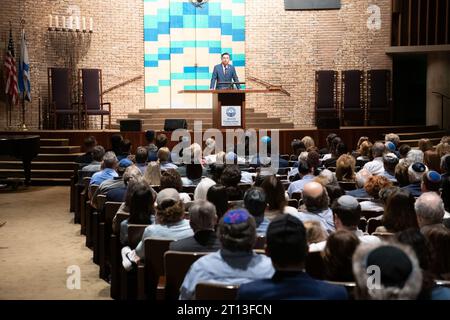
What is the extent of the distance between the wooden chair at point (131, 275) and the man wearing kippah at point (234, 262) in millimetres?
1518

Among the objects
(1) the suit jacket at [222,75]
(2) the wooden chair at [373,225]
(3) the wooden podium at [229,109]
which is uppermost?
(1) the suit jacket at [222,75]

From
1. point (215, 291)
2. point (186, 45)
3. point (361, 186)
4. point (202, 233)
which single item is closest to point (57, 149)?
point (186, 45)

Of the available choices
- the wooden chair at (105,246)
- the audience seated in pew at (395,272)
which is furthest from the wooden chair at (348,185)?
the audience seated in pew at (395,272)

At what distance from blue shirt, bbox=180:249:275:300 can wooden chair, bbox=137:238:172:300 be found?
805 millimetres

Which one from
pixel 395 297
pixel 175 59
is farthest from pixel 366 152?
pixel 175 59

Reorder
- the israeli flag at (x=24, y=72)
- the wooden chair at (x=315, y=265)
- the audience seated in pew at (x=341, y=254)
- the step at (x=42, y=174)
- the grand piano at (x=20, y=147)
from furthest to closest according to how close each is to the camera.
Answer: the israeli flag at (x=24, y=72) < the step at (x=42, y=174) < the grand piano at (x=20, y=147) < the wooden chair at (x=315, y=265) < the audience seated in pew at (x=341, y=254)

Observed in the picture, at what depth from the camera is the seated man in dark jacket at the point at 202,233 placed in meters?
3.86

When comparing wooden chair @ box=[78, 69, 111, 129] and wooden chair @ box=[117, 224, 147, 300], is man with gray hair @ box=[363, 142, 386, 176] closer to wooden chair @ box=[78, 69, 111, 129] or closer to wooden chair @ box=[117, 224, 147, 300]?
wooden chair @ box=[117, 224, 147, 300]

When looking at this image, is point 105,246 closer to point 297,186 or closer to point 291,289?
point 297,186

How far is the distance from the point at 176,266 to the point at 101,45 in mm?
12216

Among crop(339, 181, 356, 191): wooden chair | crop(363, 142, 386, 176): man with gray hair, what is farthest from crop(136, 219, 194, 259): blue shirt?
crop(363, 142, 386, 176): man with gray hair

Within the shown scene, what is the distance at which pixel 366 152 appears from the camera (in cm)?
863

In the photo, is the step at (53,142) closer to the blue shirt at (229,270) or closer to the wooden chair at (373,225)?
the wooden chair at (373,225)

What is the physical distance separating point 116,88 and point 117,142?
21.1 ft
